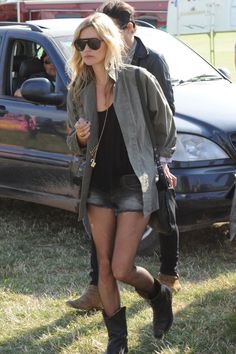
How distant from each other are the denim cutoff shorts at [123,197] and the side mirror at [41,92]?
73.8 inches

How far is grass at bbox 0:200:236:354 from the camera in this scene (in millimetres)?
3637

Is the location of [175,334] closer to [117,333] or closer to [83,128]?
[117,333]

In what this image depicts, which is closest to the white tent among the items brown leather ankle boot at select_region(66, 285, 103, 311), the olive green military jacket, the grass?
the grass

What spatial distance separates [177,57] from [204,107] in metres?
1.04

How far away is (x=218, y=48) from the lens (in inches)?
963

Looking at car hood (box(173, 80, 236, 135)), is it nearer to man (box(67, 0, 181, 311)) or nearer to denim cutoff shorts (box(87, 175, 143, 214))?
man (box(67, 0, 181, 311))

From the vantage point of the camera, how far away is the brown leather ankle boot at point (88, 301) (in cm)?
407

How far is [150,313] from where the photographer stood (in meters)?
4.00

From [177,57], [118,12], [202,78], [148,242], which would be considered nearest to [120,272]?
[118,12]

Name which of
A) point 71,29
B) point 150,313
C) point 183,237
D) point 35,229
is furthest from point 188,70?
point 150,313

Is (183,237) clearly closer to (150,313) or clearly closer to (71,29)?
(150,313)

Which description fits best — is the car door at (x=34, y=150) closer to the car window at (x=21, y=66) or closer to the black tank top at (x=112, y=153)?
the car window at (x=21, y=66)

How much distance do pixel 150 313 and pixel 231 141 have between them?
147 cm

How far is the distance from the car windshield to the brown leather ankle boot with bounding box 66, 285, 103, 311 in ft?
7.22
